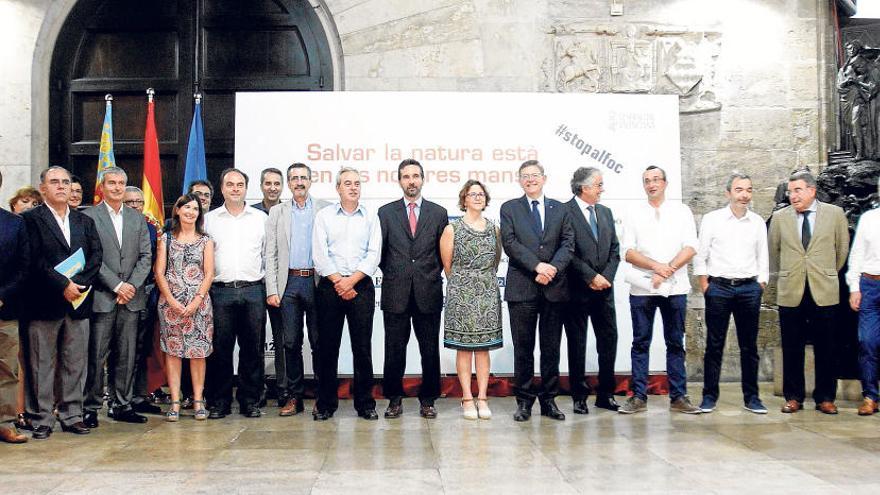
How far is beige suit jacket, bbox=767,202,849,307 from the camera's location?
5781mm

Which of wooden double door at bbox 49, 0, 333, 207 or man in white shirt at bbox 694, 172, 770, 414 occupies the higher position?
wooden double door at bbox 49, 0, 333, 207

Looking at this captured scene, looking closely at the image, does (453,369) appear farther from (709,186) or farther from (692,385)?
(709,186)

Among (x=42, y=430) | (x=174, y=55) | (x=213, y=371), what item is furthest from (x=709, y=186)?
(x=42, y=430)

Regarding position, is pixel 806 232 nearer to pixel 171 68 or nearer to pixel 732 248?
pixel 732 248

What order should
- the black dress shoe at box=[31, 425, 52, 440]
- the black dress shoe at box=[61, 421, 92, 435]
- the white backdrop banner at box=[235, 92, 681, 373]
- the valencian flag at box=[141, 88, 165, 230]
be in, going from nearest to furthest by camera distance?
1. the black dress shoe at box=[31, 425, 52, 440]
2. the black dress shoe at box=[61, 421, 92, 435]
3. the white backdrop banner at box=[235, 92, 681, 373]
4. the valencian flag at box=[141, 88, 165, 230]

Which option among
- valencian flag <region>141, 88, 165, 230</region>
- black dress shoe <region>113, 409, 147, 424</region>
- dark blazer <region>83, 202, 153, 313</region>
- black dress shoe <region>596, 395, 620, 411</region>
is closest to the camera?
dark blazer <region>83, 202, 153, 313</region>

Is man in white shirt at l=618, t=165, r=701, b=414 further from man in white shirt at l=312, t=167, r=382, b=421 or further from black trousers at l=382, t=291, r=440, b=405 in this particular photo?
man in white shirt at l=312, t=167, r=382, b=421

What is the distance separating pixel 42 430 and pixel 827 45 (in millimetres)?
7394

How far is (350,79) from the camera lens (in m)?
7.55

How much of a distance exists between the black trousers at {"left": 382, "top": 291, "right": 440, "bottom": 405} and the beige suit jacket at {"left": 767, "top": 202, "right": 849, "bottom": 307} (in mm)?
2565

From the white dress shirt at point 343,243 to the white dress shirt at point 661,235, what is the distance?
1.87 metres

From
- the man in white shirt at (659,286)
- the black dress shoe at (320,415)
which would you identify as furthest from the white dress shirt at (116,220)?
the man in white shirt at (659,286)

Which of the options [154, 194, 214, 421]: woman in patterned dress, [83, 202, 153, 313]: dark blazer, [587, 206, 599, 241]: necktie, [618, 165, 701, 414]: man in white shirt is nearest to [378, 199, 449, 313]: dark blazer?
[587, 206, 599, 241]: necktie

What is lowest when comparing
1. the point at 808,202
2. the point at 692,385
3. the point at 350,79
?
the point at 692,385
